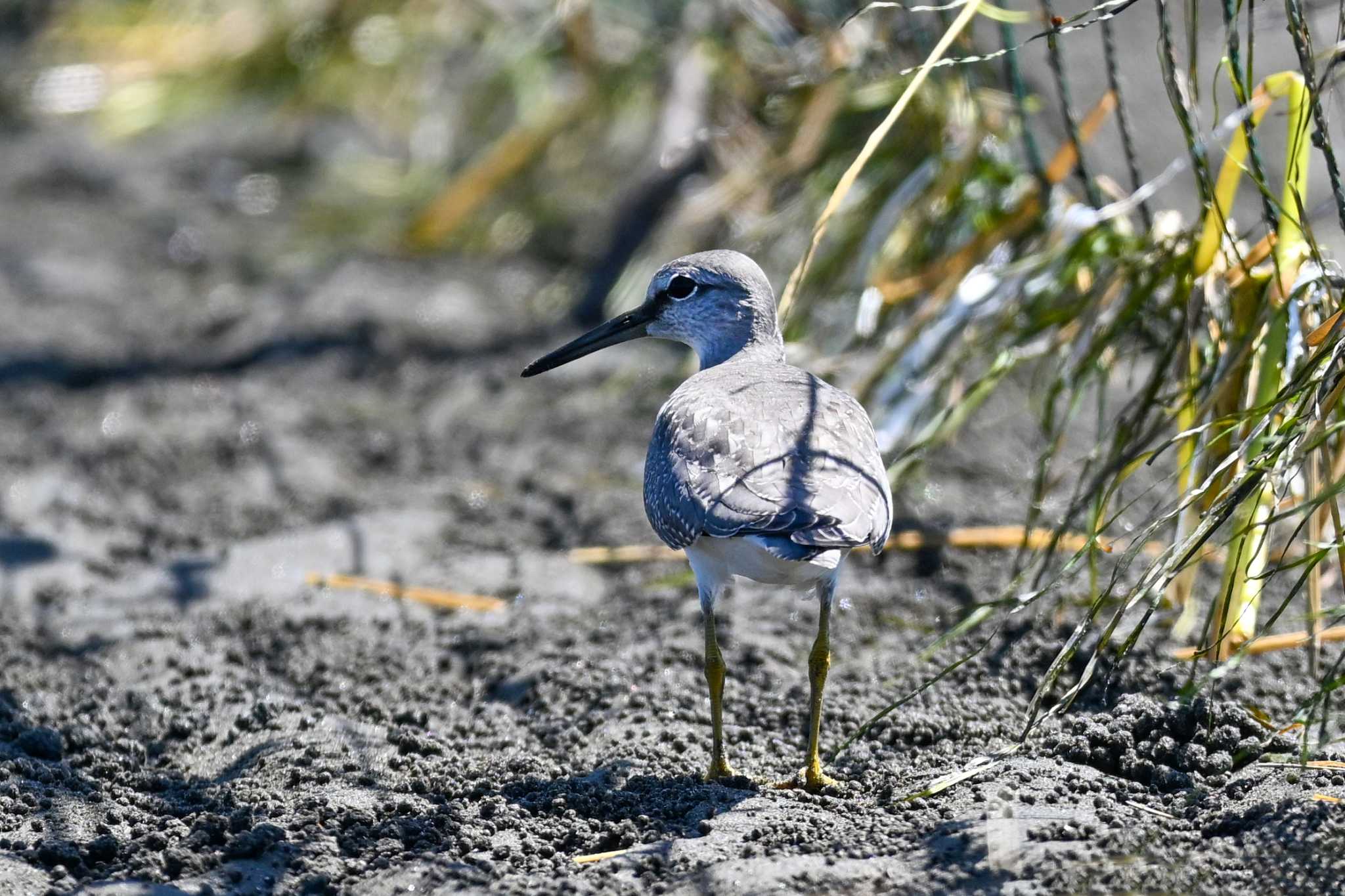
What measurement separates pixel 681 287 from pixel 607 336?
0.85 ft

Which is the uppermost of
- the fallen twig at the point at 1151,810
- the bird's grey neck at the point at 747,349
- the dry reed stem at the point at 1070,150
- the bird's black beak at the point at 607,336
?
the dry reed stem at the point at 1070,150

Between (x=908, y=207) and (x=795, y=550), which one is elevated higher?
(x=908, y=207)

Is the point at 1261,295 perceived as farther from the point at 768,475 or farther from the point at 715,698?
the point at 715,698

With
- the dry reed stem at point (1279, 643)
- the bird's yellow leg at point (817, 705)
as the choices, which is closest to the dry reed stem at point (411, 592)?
the bird's yellow leg at point (817, 705)

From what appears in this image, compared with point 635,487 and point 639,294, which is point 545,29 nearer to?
point 639,294

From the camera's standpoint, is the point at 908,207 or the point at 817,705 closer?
the point at 817,705

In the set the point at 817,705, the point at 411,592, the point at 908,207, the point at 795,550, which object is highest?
the point at 908,207

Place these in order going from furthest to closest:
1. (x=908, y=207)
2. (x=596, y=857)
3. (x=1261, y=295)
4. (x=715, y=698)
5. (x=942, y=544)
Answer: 1. (x=908, y=207)
2. (x=942, y=544)
3. (x=1261, y=295)
4. (x=715, y=698)
5. (x=596, y=857)

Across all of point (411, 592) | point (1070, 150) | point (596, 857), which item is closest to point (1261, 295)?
point (1070, 150)

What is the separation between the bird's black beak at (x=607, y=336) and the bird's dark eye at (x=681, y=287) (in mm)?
61

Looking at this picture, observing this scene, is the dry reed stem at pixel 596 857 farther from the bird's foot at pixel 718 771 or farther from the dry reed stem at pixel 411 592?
the dry reed stem at pixel 411 592

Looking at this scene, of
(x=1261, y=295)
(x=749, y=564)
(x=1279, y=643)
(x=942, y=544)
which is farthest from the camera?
(x=942, y=544)

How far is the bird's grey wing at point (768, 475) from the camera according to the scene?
2.84 metres

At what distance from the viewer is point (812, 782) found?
2951mm
